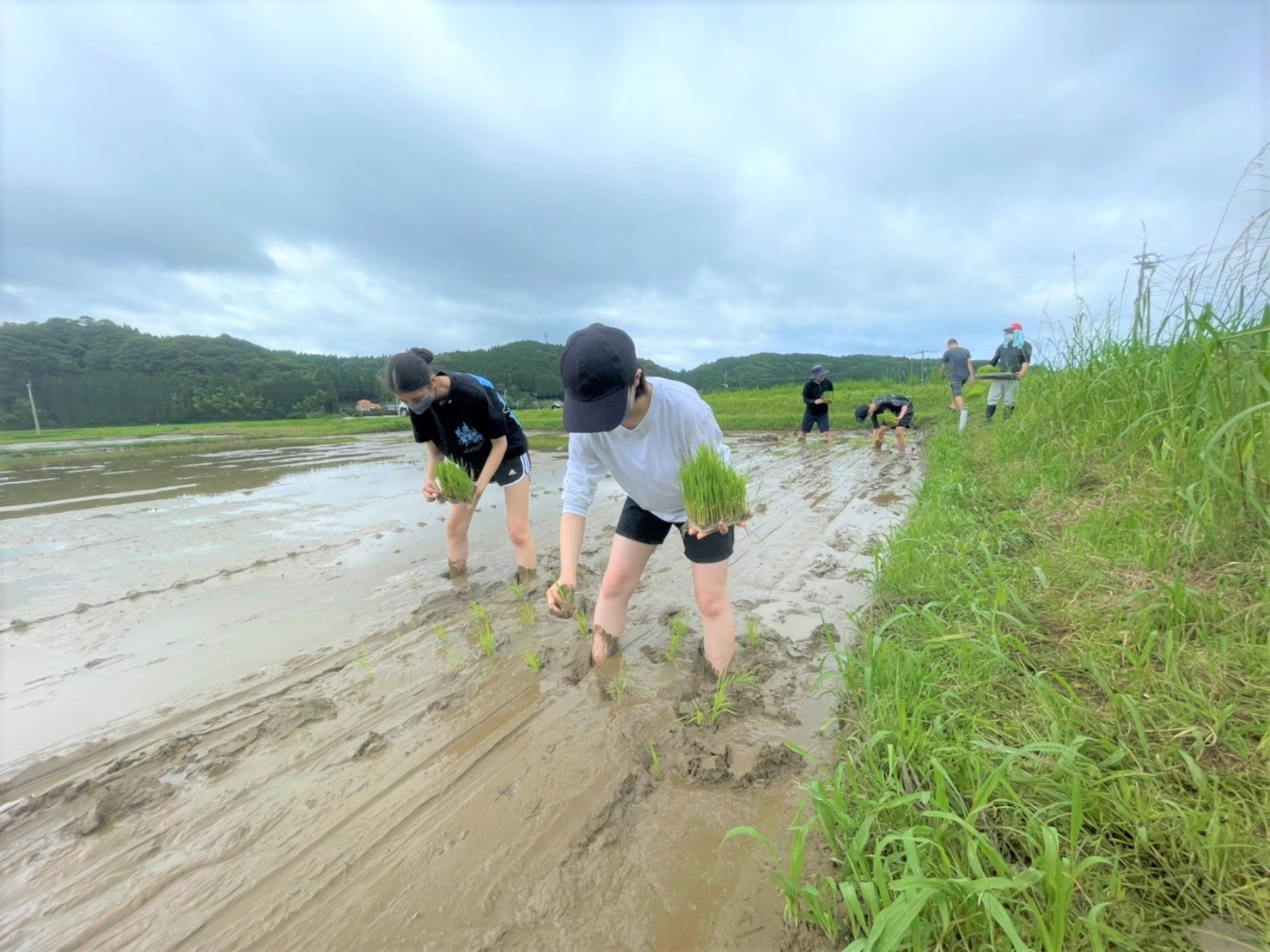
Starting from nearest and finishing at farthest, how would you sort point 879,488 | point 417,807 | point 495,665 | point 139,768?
1. point 417,807
2. point 139,768
3. point 495,665
4. point 879,488

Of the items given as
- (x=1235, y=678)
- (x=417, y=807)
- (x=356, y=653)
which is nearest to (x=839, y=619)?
(x=1235, y=678)

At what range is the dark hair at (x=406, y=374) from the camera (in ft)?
10.4

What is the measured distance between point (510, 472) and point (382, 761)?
7.22ft

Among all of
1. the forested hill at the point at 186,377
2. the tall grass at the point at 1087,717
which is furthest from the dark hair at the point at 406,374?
the forested hill at the point at 186,377

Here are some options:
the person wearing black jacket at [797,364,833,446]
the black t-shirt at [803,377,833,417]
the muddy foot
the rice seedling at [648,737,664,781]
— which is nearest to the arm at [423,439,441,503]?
the muddy foot

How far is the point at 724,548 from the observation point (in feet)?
7.33

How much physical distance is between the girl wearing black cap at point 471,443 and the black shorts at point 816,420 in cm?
884

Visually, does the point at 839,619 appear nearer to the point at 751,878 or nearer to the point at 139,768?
the point at 751,878

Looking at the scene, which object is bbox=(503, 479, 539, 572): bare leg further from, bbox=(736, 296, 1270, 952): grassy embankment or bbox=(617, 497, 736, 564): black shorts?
bbox=(736, 296, 1270, 952): grassy embankment

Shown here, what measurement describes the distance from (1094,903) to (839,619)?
1.98 m

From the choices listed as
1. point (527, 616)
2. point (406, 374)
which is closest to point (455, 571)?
point (527, 616)

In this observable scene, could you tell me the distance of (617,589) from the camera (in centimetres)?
257

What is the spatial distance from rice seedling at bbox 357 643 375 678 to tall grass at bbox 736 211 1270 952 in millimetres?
2159

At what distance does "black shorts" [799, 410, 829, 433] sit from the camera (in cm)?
1147
